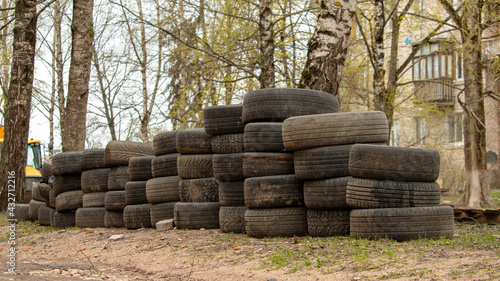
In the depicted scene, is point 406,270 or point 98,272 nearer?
point 406,270

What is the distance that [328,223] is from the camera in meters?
6.09

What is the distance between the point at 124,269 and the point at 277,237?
1.80m

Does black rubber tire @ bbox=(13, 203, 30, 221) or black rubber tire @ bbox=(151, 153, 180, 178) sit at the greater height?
black rubber tire @ bbox=(151, 153, 180, 178)

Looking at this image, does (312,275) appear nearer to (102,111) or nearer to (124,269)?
(124,269)

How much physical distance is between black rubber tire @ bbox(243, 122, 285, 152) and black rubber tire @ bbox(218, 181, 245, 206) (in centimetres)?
71

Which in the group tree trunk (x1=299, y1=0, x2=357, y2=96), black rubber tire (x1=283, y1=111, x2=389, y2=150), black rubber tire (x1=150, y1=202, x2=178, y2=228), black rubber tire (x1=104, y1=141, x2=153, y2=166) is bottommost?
black rubber tire (x1=150, y1=202, x2=178, y2=228)

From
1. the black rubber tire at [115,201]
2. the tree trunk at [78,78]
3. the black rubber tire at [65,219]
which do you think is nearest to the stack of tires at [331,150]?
the black rubber tire at [115,201]

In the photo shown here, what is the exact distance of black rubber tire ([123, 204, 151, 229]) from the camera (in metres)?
8.59

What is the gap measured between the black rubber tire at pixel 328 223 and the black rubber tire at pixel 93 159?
4695 millimetres

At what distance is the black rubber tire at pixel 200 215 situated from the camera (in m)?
7.64

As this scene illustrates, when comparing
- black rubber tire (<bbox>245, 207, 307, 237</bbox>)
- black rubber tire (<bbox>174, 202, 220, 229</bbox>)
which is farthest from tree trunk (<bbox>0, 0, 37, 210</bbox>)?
black rubber tire (<bbox>245, 207, 307, 237</bbox>)

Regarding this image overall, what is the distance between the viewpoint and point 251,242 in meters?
6.21

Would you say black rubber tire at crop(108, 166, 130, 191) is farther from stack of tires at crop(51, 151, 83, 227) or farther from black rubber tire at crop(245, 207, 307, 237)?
black rubber tire at crop(245, 207, 307, 237)

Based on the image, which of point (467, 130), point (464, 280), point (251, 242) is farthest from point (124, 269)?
point (467, 130)
